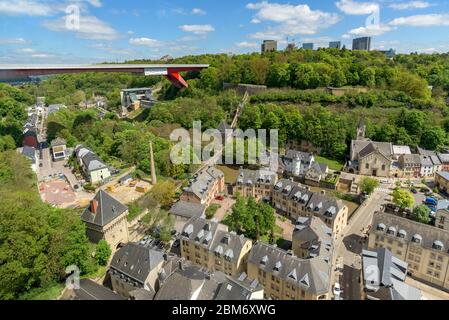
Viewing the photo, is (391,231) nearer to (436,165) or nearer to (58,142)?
(436,165)

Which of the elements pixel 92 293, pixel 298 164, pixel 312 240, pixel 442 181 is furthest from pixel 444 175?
pixel 92 293

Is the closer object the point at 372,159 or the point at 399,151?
the point at 372,159

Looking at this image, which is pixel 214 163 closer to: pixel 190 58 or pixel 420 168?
pixel 420 168

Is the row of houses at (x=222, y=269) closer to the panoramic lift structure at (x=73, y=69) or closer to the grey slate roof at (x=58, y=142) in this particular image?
the grey slate roof at (x=58, y=142)

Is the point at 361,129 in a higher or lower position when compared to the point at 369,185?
higher
